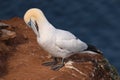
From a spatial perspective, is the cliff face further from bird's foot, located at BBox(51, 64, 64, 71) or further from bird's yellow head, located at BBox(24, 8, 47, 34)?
bird's yellow head, located at BBox(24, 8, 47, 34)

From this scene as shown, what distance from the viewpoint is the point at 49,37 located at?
26.6 feet

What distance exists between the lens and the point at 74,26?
1340 cm

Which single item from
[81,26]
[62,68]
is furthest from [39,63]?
[81,26]

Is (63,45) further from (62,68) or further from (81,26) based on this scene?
(81,26)

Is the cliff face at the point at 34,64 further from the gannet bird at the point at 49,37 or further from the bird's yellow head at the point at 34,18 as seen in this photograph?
the bird's yellow head at the point at 34,18

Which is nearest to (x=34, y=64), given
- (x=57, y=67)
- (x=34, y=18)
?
(x=57, y=67)

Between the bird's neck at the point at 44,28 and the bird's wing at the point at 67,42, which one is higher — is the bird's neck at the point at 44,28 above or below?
above

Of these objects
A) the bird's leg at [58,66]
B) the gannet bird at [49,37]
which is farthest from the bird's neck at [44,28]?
the bird's leg at [58,66]

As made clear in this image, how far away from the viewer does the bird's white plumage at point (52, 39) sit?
8.10m

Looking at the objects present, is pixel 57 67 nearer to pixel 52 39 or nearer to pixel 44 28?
pixel 52 39

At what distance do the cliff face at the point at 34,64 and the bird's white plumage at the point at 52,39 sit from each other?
0.34 m

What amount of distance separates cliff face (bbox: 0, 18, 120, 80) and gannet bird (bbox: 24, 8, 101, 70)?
283 mm

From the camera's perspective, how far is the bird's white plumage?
8.10m

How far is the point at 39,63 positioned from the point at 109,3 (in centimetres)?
565
